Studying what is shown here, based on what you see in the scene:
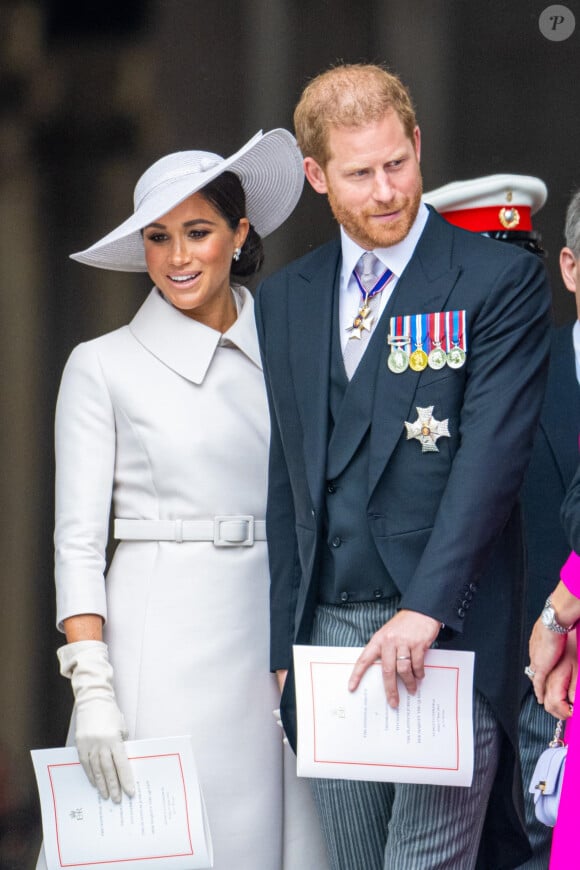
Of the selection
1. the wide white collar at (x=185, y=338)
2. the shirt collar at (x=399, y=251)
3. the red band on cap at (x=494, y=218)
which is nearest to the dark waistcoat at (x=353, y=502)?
the shirt collar at (x=399, y=251)

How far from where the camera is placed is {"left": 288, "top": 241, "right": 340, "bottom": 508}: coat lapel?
3.08 m

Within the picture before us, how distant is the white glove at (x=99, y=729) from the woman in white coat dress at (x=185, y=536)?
0.12 feet

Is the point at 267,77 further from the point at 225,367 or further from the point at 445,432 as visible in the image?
the point at 445,432

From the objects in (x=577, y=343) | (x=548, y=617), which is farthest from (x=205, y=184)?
(x=548, y=617)

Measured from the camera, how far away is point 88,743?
126 inches

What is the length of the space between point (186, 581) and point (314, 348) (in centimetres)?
61

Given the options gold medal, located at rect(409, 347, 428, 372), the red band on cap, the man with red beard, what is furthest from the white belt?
the red band on cap

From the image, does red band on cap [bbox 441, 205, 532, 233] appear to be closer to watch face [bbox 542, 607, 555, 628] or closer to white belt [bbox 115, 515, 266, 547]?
white belt [bbox 115, 515, 266, 547]

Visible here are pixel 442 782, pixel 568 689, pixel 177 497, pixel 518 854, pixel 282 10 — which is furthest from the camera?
pixel 282 10

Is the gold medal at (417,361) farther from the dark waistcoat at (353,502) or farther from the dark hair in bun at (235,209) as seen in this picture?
the dark hair in bun at (235,209)

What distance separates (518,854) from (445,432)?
0.87m

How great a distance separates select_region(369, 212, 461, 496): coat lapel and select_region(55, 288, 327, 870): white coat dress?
1.69 ft

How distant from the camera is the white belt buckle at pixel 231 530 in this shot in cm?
341

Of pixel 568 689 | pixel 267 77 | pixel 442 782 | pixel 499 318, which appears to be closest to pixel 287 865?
pixel 442 782
